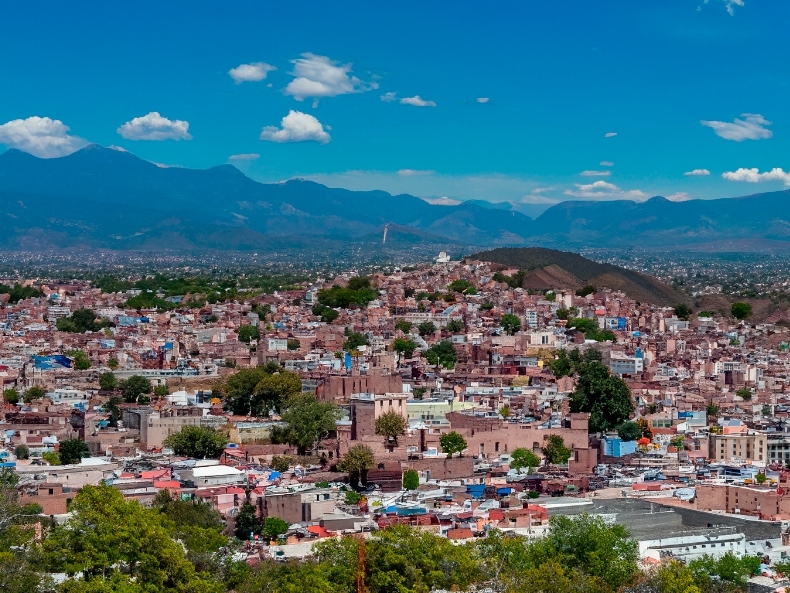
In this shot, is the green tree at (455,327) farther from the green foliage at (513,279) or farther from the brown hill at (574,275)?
the brown hill at (574,275)

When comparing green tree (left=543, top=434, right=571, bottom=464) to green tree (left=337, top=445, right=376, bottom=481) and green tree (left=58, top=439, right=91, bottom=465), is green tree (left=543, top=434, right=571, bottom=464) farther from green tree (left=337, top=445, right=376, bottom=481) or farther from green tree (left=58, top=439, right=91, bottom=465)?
green tree (left=58, top=439, right=91, bottom=465)

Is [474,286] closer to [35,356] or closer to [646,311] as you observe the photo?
[646,311]

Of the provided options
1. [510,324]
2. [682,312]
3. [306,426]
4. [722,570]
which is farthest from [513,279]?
[722,570]

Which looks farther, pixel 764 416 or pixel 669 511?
pixel 764 416

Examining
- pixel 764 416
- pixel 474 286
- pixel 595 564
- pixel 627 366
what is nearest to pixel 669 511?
pixel 595 564

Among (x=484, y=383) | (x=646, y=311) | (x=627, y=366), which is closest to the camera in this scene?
(x=484, y=383)

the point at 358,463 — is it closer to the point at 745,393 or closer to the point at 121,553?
the point at 121,553
